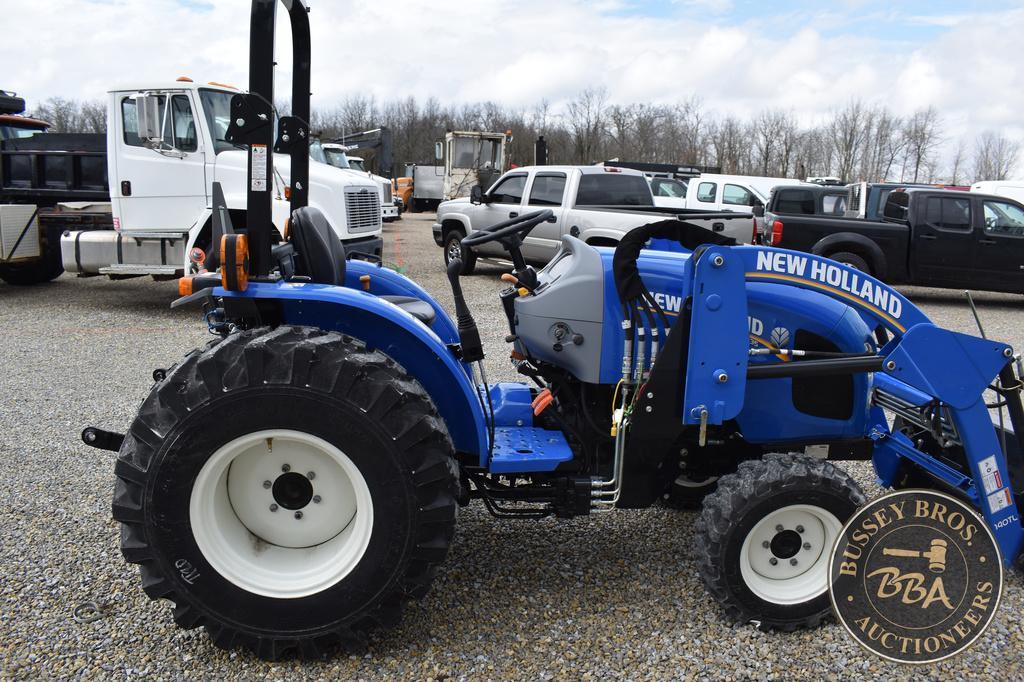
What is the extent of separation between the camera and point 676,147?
51.9 metres

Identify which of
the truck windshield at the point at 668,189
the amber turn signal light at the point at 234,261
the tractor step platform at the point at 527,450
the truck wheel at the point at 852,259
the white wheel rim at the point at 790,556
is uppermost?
the truck windshield at the point at 668,189

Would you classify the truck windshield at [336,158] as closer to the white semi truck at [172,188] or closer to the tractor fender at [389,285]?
the white semi truck at [172,188]

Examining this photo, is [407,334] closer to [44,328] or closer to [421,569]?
[421,569]

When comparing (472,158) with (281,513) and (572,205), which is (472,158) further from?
(281,513)

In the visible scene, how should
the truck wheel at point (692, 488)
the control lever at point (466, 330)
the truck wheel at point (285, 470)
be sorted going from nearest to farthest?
1. the truck wheel at point (285, 470)
2. the control lever at point (466, 330)
3. the truck wheel at point (692, 488)

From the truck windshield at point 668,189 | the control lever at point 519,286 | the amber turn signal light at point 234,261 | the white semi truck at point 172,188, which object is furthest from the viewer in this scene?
A: the truck windshield at point 668,189

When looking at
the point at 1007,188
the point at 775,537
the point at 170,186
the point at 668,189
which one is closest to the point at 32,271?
the point at 170,186

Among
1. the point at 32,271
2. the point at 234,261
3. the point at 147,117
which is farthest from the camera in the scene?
the point at 32,271

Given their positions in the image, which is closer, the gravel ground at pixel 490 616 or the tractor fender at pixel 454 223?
the gravel ground at pixel 490 616

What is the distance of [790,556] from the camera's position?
A: 2754mm

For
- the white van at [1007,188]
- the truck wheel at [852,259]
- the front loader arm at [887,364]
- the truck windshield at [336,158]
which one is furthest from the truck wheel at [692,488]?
the white van at [1007,188]

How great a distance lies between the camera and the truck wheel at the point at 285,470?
2387mm

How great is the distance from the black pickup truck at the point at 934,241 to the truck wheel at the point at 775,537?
358 inches

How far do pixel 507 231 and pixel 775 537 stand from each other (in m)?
1.47
